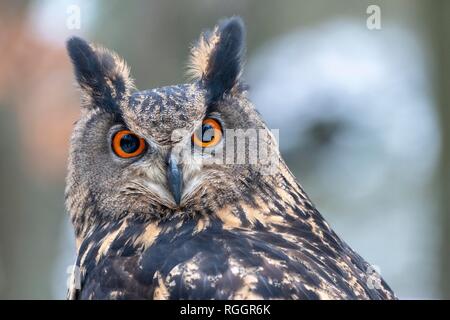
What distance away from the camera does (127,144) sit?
3523 mm

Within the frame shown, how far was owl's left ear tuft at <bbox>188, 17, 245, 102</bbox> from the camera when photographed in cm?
362

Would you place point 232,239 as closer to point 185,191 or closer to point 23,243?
point 185,191

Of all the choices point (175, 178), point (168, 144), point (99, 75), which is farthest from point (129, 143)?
point (99, 75)

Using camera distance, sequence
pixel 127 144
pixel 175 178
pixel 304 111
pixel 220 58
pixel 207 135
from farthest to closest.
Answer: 1. pixel 304 111
2. pixel 220 58
3. pixel 127 144
4. pixel 207 135
5. pixel 175 178

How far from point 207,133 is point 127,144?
0.40 meters

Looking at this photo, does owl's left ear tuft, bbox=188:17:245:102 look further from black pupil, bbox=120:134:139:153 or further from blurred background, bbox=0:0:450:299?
blurred background, bbox=0:0:450:299

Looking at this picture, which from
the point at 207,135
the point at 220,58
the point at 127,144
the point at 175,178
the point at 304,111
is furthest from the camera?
the point at 304,111

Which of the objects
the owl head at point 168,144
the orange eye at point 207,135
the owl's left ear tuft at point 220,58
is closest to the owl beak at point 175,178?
the owl head at point 168,144

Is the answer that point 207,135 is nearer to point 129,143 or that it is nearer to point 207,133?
point 207,133

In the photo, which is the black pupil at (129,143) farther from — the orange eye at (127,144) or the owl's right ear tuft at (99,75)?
the owl's right ear tuft at (99,75)

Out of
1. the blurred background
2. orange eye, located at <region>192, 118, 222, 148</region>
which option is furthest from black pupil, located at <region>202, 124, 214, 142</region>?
the blurred background

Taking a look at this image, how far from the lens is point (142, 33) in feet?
26.4
